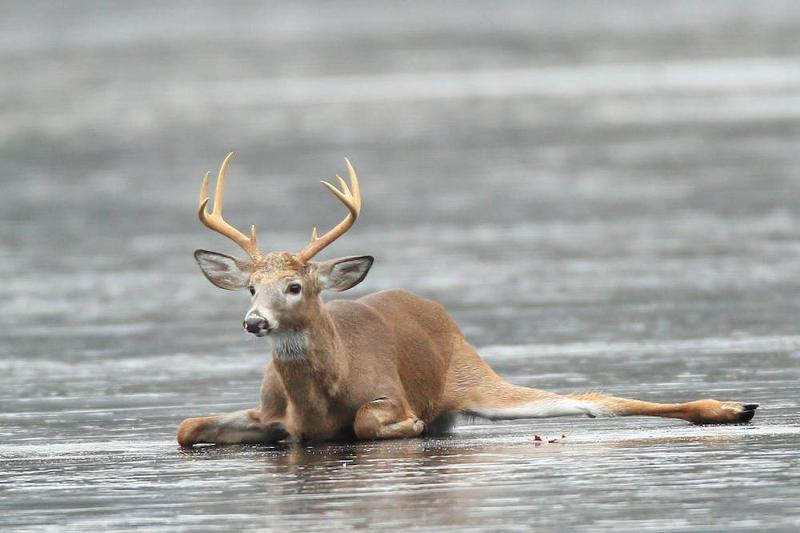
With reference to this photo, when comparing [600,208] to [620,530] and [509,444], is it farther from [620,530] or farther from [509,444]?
[620,530]

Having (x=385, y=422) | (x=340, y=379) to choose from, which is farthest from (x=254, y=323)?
(x=385, y=422)

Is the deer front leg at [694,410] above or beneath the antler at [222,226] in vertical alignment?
beneath

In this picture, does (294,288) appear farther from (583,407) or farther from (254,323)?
(583,407)

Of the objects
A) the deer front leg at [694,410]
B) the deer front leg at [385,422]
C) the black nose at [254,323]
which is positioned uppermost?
the black nose at [254,323]

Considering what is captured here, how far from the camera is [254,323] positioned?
1280 cm

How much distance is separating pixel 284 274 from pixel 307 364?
0.52m

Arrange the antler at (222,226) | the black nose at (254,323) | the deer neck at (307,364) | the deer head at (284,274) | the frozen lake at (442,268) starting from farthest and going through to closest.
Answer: the antler at (222,226) → the deer neck at (307,364) → the deer head at (284,274) → the black nose at (254,323) → the frozen lake at (442,268)

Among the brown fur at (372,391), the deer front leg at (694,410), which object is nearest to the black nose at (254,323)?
the brown fur at (372,391)

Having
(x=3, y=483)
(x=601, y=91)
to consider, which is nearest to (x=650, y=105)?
(x=601, y=91)

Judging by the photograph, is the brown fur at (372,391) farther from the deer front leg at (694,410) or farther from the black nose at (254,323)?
the black nose at (254,323)

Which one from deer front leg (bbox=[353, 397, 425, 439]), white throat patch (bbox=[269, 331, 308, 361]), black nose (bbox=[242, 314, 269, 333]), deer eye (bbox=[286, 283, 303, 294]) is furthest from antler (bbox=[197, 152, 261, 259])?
deer front leg (bbox=[353, 397, 425, 439])

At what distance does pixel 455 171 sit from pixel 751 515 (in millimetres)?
24113

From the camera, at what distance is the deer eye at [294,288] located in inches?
526

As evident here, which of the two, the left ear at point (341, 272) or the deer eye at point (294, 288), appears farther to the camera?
the left ear at point (341, 272)
